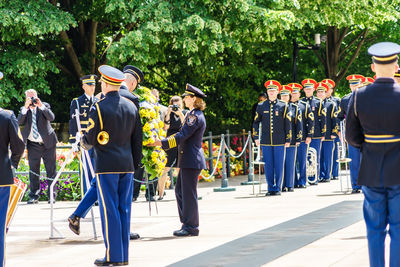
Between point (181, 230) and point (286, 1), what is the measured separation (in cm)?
1124

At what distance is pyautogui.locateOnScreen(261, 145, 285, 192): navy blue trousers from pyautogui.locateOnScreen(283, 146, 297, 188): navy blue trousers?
0.74m

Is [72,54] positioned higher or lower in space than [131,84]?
higher

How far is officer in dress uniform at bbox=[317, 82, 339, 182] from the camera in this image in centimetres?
1990

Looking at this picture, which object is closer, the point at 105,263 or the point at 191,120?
the point at 105,263

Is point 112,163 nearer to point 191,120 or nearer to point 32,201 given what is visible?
point 191,120

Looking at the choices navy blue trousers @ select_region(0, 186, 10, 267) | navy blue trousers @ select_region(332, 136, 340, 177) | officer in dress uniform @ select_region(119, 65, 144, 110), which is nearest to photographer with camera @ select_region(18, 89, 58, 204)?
officer in dress uniform @ select_region(119, 65, 144, 110)

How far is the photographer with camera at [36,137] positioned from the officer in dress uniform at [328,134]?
6.56 meters

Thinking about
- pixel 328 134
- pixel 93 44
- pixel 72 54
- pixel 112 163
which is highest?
pixel 93 44

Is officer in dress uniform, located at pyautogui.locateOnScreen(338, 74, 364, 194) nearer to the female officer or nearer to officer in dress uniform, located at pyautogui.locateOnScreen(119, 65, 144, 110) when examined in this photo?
the female officer

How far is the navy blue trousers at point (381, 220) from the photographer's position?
6.79 meters

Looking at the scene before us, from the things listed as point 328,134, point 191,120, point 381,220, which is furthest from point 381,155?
point 328,134

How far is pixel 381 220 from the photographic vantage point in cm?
686

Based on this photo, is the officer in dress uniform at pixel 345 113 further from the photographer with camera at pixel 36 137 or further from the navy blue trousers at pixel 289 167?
the photographer with camera at pixel 36 137

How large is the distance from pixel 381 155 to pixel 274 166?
10277 millimetres
